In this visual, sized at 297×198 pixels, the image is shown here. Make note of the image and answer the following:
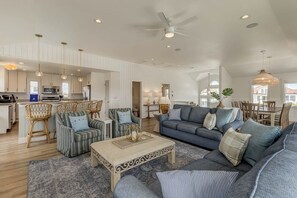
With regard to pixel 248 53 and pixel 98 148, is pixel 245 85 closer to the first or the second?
pixel 248 53

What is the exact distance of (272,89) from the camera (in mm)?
7508

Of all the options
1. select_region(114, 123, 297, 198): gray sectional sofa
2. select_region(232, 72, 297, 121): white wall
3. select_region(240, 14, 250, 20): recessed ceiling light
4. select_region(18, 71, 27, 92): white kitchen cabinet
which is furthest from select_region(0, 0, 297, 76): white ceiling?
select_region(18, 71, 27, 92): white kitchen cabinet

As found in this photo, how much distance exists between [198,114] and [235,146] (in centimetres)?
234

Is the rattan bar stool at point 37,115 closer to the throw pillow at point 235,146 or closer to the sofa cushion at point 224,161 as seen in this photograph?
the sofa cushion at point 224,161

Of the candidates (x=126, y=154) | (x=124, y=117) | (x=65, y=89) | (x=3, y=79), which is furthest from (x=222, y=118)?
(x=65, y=89)

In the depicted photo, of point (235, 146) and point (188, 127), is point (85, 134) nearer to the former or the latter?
point (188, 127)

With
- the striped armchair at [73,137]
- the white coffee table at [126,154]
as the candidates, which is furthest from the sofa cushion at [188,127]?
the striped armchair at [73,137]

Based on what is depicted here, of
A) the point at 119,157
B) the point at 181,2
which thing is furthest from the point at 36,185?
the point at 181,2

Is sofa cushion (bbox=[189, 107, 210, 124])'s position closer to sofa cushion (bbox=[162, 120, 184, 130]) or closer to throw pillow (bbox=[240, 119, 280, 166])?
sofa cushion (bbox=[162, 120, 184, 130])

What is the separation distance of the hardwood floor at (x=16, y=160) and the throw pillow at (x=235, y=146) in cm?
271

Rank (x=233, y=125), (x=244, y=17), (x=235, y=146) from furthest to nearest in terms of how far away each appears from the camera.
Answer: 1. (x=233, y=125)
2. (x=244, y=17)
3. (x=235, y=146)

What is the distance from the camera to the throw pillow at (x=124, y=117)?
4180 millimetres

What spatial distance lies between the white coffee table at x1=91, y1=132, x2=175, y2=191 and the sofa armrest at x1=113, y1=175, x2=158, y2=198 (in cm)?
92

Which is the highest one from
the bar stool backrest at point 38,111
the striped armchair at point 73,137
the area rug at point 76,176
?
the bar stool backrest at point 38,111
